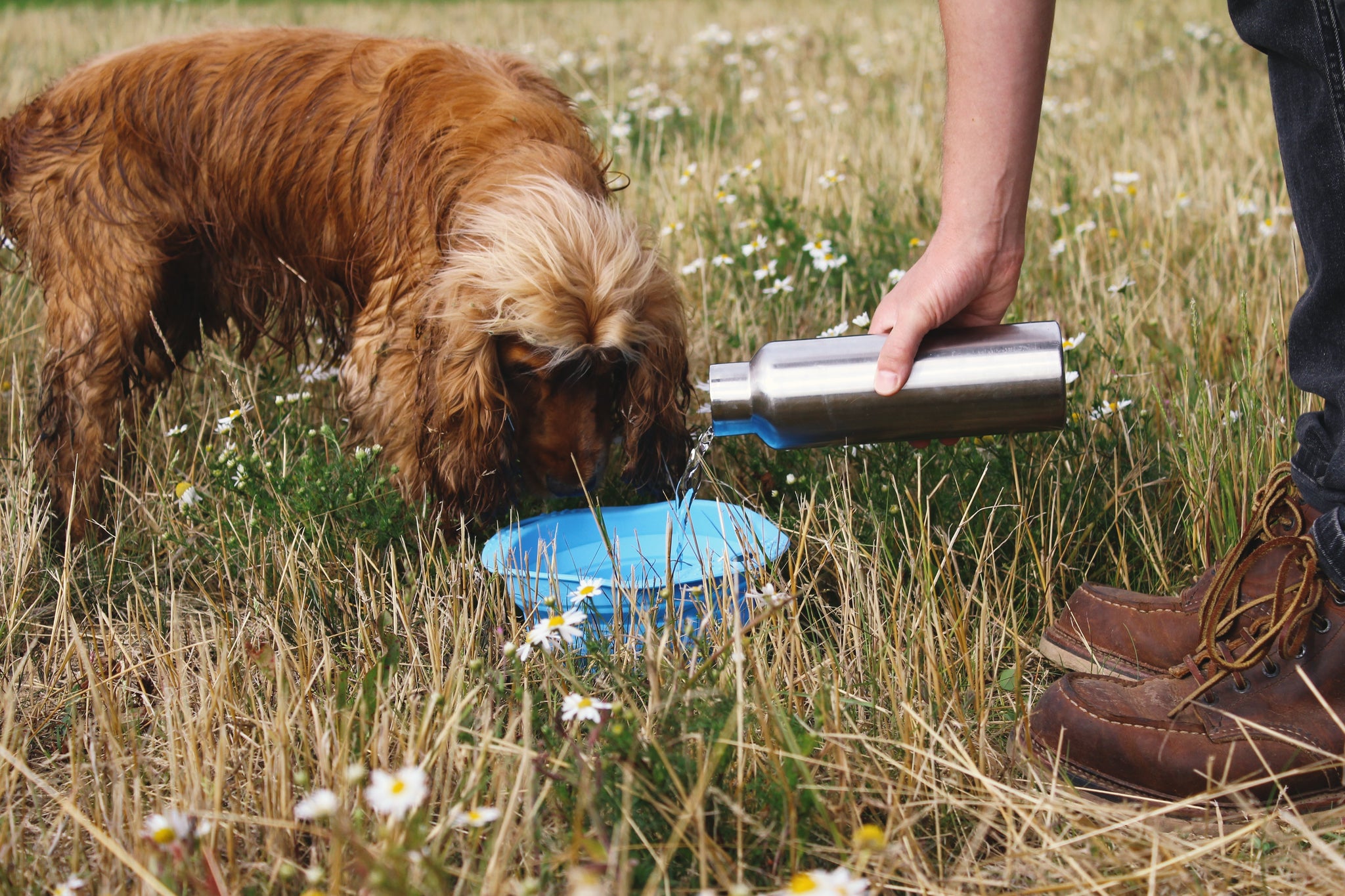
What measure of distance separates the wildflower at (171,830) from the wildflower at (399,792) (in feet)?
0.78

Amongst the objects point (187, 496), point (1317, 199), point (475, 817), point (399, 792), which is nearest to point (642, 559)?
point (187, 496)

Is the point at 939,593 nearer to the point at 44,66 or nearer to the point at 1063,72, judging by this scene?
the point at 1063,72

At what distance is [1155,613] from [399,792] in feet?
4.71

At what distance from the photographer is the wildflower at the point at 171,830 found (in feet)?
4.47

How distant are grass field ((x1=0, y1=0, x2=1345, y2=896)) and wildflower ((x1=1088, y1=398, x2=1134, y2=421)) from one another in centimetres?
1

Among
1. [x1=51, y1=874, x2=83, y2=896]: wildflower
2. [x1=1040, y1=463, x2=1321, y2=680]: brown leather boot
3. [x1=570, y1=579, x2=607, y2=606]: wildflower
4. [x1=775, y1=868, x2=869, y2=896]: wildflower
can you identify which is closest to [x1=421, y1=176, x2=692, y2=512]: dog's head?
[x1=570, y1=579, x2=607, y2=606]: wildflower

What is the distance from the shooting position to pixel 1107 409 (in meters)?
2.69

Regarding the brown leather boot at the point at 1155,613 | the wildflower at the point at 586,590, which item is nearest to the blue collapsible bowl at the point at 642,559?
the wildflower at the point at 586,590

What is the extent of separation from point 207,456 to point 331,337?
2.47 feet

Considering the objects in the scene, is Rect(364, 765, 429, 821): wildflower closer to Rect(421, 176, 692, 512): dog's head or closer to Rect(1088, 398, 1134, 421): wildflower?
Rect(421, 176, 692, 512): dog's head

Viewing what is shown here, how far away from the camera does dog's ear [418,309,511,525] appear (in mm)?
2656

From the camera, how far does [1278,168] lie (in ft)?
15.1

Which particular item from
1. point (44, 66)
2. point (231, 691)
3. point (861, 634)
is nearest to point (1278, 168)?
point (861, 634)

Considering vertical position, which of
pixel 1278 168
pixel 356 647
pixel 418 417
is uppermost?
pixel 1278 168
